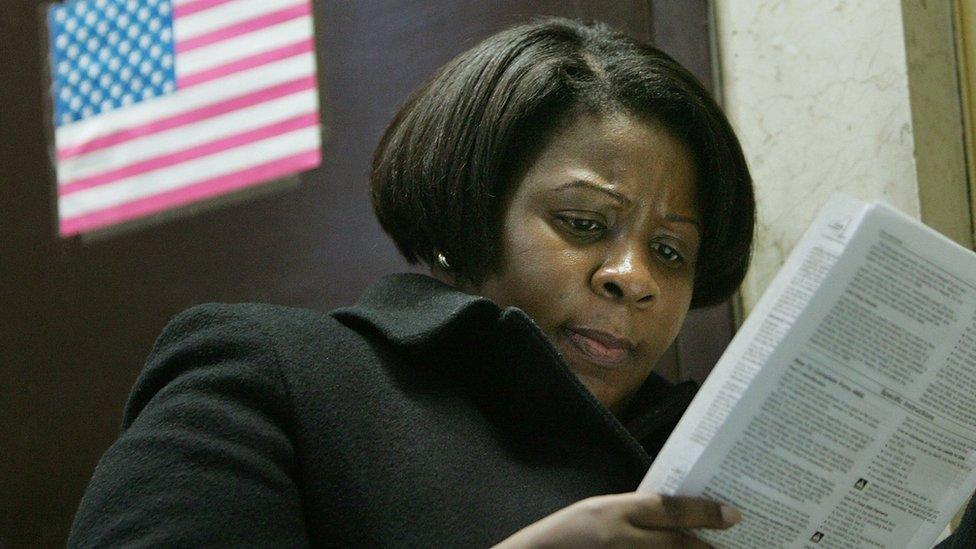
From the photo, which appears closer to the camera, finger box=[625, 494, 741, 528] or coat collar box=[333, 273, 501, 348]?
finger box=[625, 494, 741, 528]

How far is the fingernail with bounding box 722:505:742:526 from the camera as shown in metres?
0.94

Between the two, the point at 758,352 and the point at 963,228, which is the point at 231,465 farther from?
the point at 963,228

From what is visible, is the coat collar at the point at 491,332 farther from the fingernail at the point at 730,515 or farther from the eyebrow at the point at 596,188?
the fingernail at the point at 730,515

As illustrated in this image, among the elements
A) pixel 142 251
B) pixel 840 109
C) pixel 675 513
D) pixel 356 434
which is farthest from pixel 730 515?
pixel 142 251

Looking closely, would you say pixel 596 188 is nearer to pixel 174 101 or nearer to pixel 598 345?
pixel 598 345

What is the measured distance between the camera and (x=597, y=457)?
1242 millimetres

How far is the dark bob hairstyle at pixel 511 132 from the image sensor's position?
136 cm

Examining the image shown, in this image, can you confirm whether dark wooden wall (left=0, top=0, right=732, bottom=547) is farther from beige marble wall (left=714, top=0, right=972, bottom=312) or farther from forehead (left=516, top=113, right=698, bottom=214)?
forehead (left=516, top=113, right=698, bottom=214)

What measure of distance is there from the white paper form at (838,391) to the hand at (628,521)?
0.05 feet

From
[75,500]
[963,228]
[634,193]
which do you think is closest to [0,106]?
[75,500]

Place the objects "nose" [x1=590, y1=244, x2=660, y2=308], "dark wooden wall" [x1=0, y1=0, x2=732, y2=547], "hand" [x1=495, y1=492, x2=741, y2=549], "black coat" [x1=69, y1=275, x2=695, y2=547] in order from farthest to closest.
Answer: "dark wooden wall" [x1=0, y1=0, x2=732, y2=547] < "nose" [x1=590, y1=244, x2=660, y2=308] < "black coat" [x1=69, y1=275, x2=695, y2=547] < "hand" [x1=495, y1=492, x2=741, y2=549]

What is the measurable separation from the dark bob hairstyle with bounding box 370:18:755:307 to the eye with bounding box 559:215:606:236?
0.07 m

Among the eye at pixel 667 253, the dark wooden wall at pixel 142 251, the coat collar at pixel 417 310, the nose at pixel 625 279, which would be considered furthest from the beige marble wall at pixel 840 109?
the coat collar at pixel 417 310

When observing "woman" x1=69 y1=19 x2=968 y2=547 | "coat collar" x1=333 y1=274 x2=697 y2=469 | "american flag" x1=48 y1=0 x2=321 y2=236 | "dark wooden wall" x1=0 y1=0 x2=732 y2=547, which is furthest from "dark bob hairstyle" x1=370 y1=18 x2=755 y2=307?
"american flag" x1=48 y1=0 x2=321 y2=236
